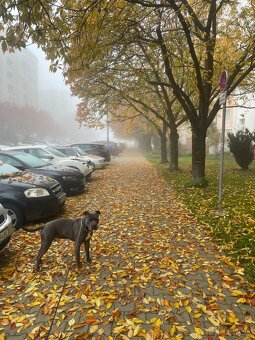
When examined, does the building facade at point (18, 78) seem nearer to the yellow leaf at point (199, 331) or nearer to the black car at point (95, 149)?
the black car at point (95, 149)

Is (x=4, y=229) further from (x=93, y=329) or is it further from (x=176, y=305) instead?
(x=176, y=305)

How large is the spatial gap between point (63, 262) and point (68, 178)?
5282mm

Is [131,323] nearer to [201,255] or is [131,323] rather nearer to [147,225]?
[201,255]

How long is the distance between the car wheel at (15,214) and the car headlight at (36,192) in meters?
0.38

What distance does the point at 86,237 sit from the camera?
14.6ft

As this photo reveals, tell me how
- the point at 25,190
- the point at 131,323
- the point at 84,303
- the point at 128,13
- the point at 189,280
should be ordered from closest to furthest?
the point at 131,323 < the point at 84,303 < the point at 189,280 < the point at 25,190 < the point at 128,13

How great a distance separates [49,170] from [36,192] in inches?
120

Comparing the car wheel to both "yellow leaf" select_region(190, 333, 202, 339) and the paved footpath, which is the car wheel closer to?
the paved footpath

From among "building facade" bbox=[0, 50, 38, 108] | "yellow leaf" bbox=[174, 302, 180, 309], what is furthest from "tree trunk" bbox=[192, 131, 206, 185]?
"building facade" bbox=[0, 50, 38, 108]

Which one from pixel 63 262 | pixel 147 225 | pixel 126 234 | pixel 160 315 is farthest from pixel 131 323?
pixel 147 225

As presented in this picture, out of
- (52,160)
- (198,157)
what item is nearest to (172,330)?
(198,157)

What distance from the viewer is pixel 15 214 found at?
645 centimetres

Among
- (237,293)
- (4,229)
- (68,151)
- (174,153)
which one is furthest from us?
(68,151)

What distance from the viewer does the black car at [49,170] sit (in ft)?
30.5
